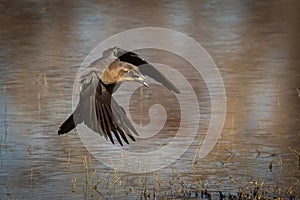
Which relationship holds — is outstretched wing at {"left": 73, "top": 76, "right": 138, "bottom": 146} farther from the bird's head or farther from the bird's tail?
the bird's tail

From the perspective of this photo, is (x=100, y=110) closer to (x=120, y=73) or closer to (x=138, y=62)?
(x=120, y=73)

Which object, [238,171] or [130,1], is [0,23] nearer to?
[130,1]

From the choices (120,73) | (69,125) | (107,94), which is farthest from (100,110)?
(69,125)

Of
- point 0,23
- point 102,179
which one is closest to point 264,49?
point 0,23

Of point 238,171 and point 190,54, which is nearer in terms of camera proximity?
point 238,171

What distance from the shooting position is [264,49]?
389 inches

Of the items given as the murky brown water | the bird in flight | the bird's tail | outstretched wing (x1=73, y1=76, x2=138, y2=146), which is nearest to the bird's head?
the bird in flight

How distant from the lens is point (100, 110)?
5422mm

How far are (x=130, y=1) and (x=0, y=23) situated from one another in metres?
2.10

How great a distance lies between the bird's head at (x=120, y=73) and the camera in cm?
564

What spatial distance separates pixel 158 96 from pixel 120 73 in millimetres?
2483

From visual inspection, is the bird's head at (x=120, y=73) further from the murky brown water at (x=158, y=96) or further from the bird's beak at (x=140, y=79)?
the murky brown water at (x=158, y=96)

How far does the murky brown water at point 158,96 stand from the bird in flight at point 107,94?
507 mm

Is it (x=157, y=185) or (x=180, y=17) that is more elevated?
(x=157, y=185)
